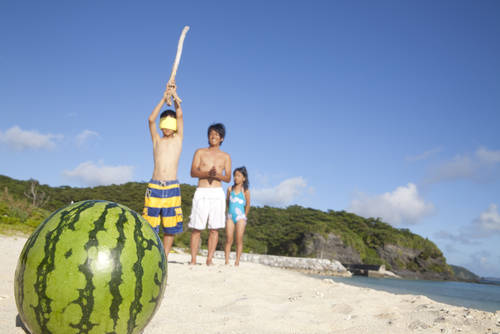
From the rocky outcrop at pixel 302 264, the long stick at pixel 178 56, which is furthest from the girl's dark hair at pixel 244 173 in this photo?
the rocky outcrop at pixel 302 264

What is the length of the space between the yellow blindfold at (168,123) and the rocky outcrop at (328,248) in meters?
32.6

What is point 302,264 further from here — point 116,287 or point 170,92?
point 116,287

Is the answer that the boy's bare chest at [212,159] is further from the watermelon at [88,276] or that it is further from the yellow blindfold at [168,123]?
the watermelon at [88,276]

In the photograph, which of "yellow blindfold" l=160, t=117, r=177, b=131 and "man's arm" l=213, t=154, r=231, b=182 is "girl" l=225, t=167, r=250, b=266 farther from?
"yellow blindfold" l=160, t=117, r=177, b=131

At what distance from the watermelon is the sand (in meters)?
0.79

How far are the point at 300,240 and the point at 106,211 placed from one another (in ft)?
121

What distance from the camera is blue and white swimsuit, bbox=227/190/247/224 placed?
25.3 feet

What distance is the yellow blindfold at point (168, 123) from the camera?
536cm

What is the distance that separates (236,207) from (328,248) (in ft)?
100

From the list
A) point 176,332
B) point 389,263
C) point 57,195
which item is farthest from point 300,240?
point 176,332

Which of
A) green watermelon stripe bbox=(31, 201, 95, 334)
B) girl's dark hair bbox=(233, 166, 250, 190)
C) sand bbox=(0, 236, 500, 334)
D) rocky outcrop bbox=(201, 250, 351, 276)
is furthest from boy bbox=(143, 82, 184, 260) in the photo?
rocky outcrop bbox=(201, 250, 351, 276)

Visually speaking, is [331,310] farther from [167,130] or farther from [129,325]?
[167,130]

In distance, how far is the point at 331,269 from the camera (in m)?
25.9

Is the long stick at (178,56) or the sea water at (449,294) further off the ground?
the long stick at (178,56)
